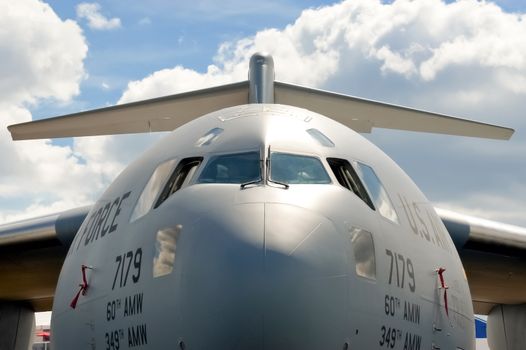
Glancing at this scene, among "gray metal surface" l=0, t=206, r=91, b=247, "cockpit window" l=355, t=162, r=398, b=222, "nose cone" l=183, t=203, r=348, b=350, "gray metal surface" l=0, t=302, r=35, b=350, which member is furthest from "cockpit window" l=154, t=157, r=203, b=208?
"gray metal surface" l=0, t=302, r=35, b=350

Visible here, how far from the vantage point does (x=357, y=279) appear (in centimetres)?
557

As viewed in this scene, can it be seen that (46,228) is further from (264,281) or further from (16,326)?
(264,281)

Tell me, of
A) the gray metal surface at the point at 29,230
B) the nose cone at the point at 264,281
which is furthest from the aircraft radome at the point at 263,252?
the gray metal surface at the point at 29,230

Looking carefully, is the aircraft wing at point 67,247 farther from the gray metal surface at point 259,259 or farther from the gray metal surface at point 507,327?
the gray metal surface at point 259,259

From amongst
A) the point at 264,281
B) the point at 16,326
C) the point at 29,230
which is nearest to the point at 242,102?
the point at 29,230

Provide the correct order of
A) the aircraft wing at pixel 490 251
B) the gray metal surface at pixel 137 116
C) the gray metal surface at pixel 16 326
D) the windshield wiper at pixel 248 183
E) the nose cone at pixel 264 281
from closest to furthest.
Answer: the nose cone at pixel 264 281 → the windshield wiper at pixel 248 183 → the aircraft wing at pixel 490 251 → the gray metal surface at pixel 137 116 → the gray metal surface at pixel 16 326

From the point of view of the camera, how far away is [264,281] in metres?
4.95

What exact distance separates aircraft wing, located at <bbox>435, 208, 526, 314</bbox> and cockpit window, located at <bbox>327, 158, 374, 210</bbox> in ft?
15.7

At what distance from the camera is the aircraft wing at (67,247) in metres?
11.2

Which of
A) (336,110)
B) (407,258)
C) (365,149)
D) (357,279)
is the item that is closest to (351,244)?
(357,279)

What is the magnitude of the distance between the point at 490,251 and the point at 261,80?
401cm

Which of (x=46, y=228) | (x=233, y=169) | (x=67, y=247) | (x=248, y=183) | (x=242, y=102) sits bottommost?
(x=248, y=183)

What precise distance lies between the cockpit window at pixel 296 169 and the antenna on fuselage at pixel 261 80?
19.0 feet

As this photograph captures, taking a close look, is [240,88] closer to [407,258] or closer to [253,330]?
[407,258]
